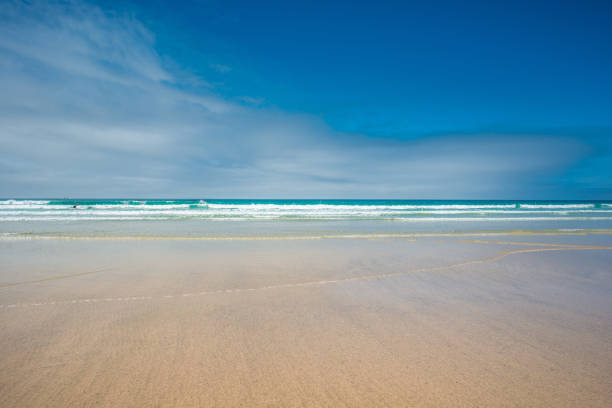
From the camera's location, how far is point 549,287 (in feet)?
14.8

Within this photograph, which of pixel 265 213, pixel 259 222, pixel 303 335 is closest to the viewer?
pixel 303 335

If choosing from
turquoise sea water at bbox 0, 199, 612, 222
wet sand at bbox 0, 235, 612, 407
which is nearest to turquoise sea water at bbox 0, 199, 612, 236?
turquoise sea water at bbox 0, 199, 612, 222

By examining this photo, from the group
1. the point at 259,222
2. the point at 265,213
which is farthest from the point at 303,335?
the point at 265,213

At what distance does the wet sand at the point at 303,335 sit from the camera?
1.94 metres

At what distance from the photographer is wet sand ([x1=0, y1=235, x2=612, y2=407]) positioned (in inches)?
76.5

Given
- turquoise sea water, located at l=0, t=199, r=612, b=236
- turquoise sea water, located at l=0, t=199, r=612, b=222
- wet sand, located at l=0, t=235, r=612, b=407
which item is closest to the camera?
wet sand, located at l=0, t=235, r=612, b=407

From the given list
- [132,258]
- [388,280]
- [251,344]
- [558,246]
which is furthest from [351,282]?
[558,246]

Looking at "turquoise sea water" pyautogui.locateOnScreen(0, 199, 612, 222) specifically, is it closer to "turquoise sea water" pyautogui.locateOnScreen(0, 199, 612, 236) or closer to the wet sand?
"turquoise sea water" pyautogui.locateOnScreen(0, 199, 612, 236)

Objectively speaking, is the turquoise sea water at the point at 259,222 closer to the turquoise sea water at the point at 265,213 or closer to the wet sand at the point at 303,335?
the turquoise sea water at the point at 265,213

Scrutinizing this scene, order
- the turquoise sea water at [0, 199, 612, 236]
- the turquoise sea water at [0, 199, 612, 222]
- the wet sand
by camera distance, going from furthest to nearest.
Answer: the turquoise sea water at [0, 199, 612, 222], the turquoise sea water at [0, 199, 612, 236], the wet sand

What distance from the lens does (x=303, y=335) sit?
9.11 ft

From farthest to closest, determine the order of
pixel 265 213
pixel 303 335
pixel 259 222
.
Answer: pixel 265 213
pixel 259 222
pixel 303 335

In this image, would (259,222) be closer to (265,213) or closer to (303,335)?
(265,213)

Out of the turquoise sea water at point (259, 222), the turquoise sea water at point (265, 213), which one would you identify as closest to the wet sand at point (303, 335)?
the turquoise sea water at point (259, 222)
